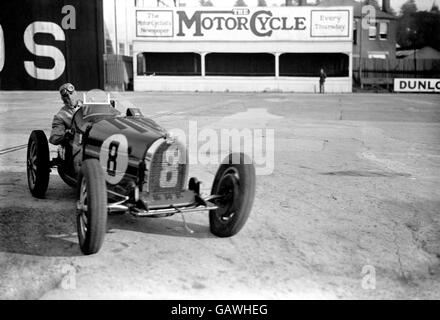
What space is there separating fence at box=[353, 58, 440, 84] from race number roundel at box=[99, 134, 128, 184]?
129 feet

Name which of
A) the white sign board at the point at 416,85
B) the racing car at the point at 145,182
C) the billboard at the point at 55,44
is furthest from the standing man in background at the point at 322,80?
the racing car at the point at 145,182

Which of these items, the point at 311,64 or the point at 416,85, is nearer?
the point at 416,85

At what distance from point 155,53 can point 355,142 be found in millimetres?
31580

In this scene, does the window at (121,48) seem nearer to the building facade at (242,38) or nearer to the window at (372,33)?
the building facade at (242,38)

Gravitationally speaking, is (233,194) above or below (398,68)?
below

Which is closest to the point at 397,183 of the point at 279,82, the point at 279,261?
the point at 279,261

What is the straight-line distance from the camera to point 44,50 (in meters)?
37.7

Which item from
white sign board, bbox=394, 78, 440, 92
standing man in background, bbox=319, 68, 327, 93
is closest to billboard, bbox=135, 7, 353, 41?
standing man in background, bbox=319, 68, 327, 93

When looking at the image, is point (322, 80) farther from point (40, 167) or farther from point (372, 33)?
point (40, 167)

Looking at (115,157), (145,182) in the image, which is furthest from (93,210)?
(115,157)

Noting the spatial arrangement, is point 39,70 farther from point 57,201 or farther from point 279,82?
point 57,201

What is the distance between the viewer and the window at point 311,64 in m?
42.2

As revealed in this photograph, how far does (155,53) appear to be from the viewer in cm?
4216

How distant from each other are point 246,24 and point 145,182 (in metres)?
34.6
